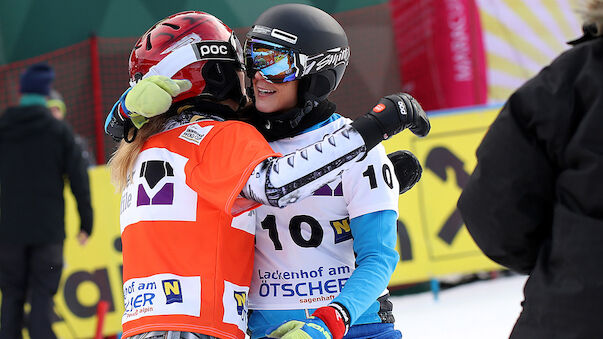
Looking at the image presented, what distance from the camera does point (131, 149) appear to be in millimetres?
2492

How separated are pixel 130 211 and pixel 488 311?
4.88m

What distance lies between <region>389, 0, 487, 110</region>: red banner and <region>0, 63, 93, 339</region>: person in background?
4.65 metres

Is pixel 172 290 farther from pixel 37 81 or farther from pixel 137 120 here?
pixel 37 81

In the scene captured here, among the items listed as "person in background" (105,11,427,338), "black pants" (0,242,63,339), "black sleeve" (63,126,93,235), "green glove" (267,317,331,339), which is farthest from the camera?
"black sleeve" (63,126,93,235)

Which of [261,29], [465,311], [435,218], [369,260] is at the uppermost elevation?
[261,29]

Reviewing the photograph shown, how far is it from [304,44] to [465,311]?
15.6ft

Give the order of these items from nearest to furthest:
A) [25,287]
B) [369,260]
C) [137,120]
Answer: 1. [369,260]
2. [137,120]
3. [25,287]

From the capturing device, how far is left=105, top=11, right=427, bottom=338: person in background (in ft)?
7.25

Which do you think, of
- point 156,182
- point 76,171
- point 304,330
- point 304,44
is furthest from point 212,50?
point 76,171

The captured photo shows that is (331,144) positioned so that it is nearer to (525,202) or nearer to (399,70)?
(525,202)

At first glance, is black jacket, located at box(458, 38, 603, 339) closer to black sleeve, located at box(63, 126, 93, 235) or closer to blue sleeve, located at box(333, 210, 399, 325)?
blue sleeve, located at box(333, 210, 399, 325)

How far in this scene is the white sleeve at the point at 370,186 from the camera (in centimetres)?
240

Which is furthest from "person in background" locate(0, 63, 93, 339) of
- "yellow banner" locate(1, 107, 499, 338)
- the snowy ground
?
the snowy ground

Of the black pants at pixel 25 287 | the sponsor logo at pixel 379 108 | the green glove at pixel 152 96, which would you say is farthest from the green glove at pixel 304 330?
the black pants at pixel 25 287
